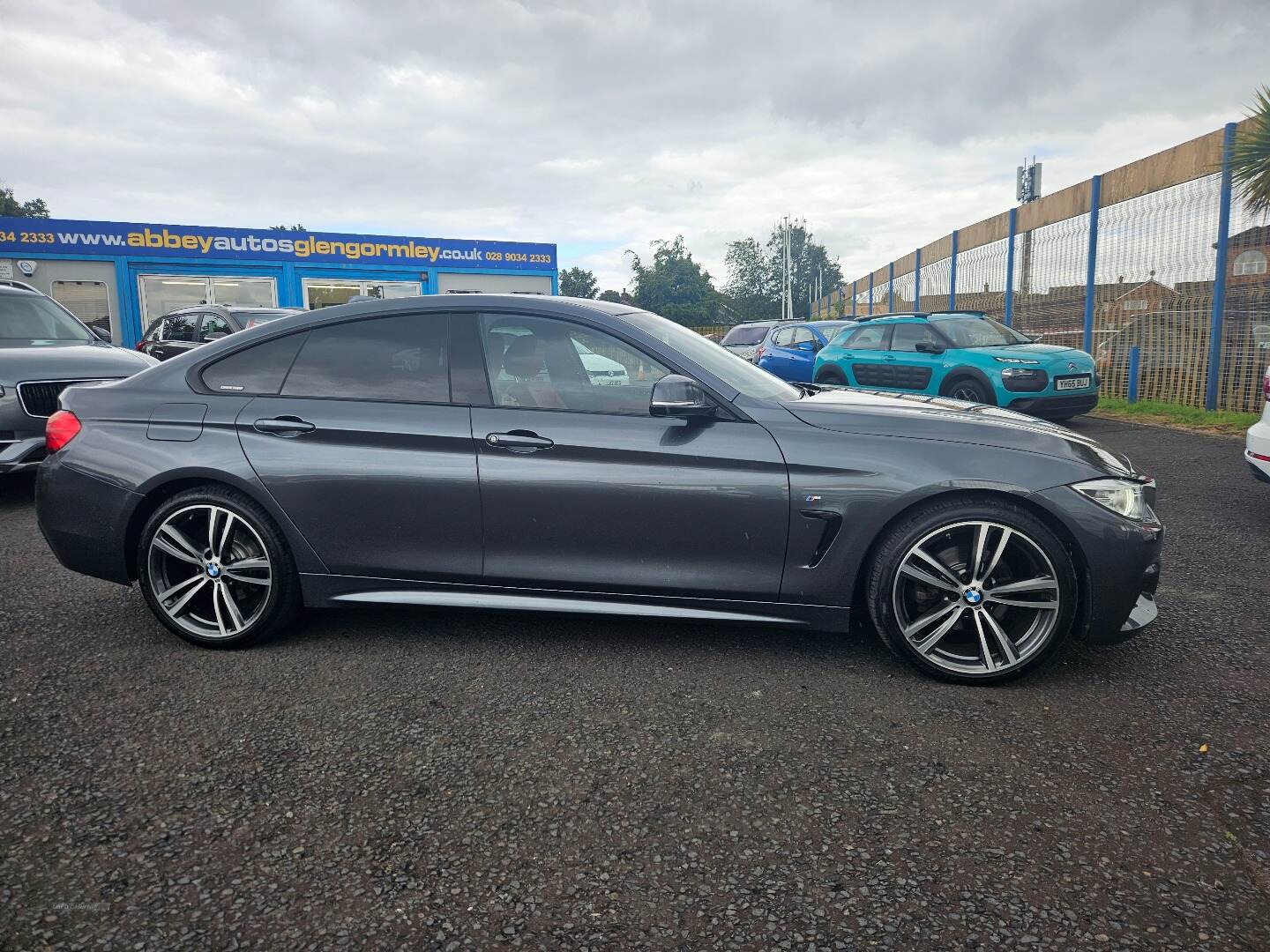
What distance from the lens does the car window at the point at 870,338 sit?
12.0 metres

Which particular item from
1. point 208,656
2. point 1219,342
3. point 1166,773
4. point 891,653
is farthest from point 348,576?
point 1219,342

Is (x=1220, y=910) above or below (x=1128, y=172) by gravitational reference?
below

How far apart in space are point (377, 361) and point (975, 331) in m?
9.57

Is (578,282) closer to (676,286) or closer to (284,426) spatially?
(676,286)

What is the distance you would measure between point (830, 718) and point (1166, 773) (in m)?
0.99

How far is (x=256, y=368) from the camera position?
3.77 m

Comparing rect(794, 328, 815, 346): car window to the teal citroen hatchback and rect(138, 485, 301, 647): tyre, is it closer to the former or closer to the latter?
the teal citroen hatchback

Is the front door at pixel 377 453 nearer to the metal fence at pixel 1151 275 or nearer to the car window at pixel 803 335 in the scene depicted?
the metal fence at pixel 1151 275

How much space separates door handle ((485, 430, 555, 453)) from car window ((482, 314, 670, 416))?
14 cm

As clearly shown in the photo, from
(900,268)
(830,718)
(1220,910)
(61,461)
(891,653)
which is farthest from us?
(900,268)

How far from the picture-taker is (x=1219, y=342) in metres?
11.6

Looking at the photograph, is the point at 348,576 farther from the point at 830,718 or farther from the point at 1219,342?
the point at 1219,342

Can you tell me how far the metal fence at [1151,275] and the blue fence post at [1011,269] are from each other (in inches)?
1.3

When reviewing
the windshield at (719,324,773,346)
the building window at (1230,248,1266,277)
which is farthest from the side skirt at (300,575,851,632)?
the windshield at (719,324,773,346)
